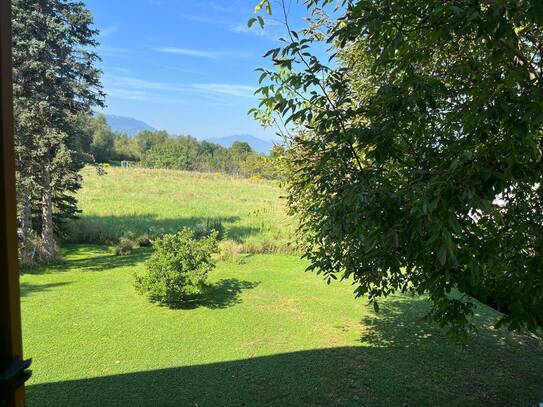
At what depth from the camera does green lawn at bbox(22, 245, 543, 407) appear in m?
4.32

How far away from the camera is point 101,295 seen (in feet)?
24.3

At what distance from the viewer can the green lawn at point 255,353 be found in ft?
14.2

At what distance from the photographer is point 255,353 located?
536 cm

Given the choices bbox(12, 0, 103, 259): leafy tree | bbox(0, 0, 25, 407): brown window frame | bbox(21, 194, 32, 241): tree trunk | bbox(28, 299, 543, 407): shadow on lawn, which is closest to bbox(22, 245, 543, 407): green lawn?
bbox(28, 299, 543, 407): shadow on lawn

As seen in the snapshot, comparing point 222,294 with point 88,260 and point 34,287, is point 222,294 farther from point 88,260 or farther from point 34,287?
point 88,260

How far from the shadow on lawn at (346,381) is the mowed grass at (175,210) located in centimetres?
241

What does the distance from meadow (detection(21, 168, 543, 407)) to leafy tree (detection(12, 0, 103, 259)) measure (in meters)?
1.86

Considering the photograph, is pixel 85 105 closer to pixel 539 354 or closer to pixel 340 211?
pixel 340 211

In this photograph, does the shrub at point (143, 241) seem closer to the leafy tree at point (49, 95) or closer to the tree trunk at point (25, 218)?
the leafy tree at point (49, 95)

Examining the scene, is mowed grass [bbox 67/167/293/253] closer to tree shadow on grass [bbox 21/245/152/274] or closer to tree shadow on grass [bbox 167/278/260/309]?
tree shadow on grass [bbox 21/245/152/274]

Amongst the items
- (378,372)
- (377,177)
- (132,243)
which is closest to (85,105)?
(132,243)

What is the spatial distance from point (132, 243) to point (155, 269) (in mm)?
4522

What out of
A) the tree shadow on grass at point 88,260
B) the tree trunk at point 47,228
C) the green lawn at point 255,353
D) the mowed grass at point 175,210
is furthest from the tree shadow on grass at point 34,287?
the mowed grass at point 175,210

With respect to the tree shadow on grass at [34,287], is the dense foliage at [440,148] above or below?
above
